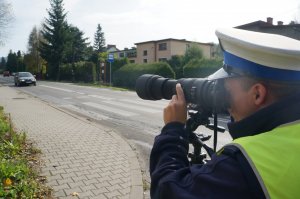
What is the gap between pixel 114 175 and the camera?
4922 millimetres

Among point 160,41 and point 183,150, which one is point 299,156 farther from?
point 160,41

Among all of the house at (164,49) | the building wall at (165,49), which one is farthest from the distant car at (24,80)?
the building wall at (165,49)

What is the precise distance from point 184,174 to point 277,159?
0.39m

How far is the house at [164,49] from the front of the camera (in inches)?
2368

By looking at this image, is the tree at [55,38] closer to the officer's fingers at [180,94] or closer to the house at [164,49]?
the house at [164,49]

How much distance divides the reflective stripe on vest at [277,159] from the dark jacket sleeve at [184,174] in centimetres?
7

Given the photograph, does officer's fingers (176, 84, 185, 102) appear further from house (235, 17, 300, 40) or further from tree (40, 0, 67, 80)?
tree (40, 0, 67, 80)

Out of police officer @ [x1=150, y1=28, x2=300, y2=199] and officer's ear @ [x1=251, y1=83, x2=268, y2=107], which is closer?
police officer @ [x1=150, y1=28, x2=300, y2=199]

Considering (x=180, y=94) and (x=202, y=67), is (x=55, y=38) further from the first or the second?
(x=180, y=94)

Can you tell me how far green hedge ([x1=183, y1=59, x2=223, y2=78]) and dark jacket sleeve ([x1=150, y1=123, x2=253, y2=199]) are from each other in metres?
21.3

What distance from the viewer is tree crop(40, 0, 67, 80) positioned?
57500mm

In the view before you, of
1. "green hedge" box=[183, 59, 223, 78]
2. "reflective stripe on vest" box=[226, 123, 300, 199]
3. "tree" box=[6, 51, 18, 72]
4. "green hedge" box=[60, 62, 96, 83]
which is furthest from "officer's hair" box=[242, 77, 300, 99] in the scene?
"tree" box=[6, 51, 18, 72]

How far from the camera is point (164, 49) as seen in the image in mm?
61969

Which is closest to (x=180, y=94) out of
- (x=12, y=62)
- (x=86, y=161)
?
(x=86, y=161)
